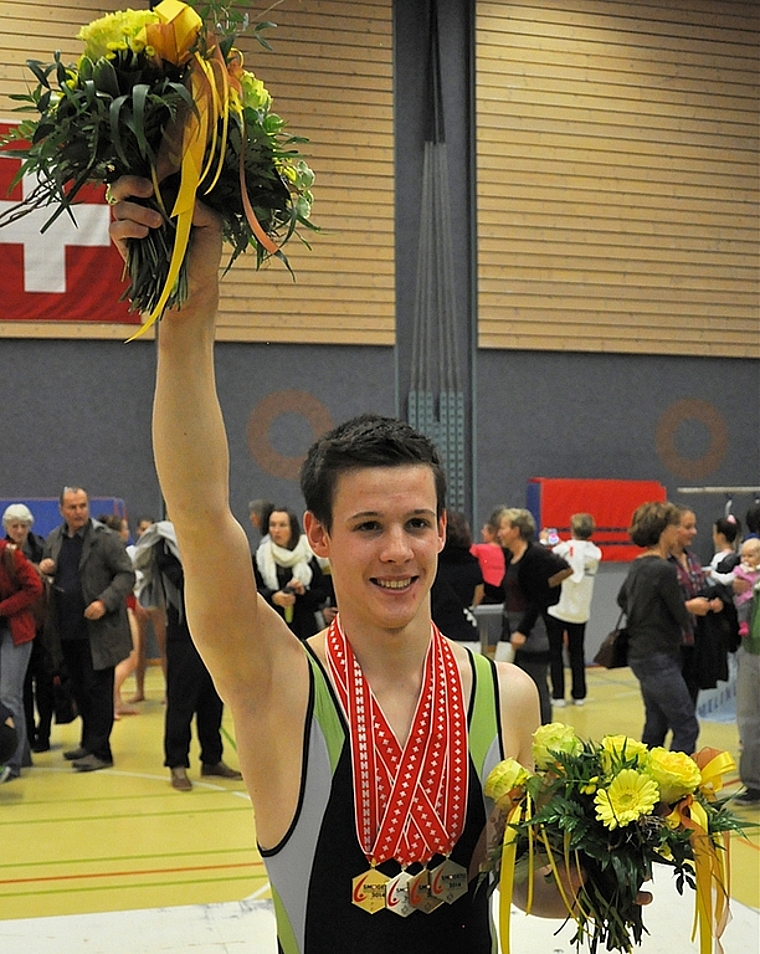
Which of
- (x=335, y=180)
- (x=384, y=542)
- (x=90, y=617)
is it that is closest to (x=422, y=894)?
(x=384, y=542)

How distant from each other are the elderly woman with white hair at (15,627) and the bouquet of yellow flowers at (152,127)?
557 cm

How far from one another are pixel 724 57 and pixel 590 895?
46.7 ft

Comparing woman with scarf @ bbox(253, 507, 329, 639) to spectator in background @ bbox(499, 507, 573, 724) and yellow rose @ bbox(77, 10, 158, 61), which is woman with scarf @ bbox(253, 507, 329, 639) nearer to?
spectator in background @ bbox(499, 507, 573, 724)

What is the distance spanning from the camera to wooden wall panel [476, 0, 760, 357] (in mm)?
13156

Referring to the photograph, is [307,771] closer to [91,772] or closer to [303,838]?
[303,838]

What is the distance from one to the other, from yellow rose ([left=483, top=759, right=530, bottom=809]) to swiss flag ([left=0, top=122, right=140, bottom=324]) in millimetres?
9871

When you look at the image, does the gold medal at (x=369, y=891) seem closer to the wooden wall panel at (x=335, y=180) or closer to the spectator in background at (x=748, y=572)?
the spectator in background at (x=748, y=572)

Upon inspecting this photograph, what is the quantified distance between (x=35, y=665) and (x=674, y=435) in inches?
352

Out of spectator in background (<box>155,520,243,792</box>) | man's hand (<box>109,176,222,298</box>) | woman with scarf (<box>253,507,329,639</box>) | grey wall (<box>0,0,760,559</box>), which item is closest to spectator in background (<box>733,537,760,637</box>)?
woman with scarf (<box>253,507,329,639</box>)

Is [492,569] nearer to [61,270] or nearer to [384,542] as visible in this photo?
[61,270]

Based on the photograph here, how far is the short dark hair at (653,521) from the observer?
21.4 ft

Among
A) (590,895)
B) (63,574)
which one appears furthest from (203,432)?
(63,574)

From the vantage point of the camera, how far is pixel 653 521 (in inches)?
257

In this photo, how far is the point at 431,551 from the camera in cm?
184
